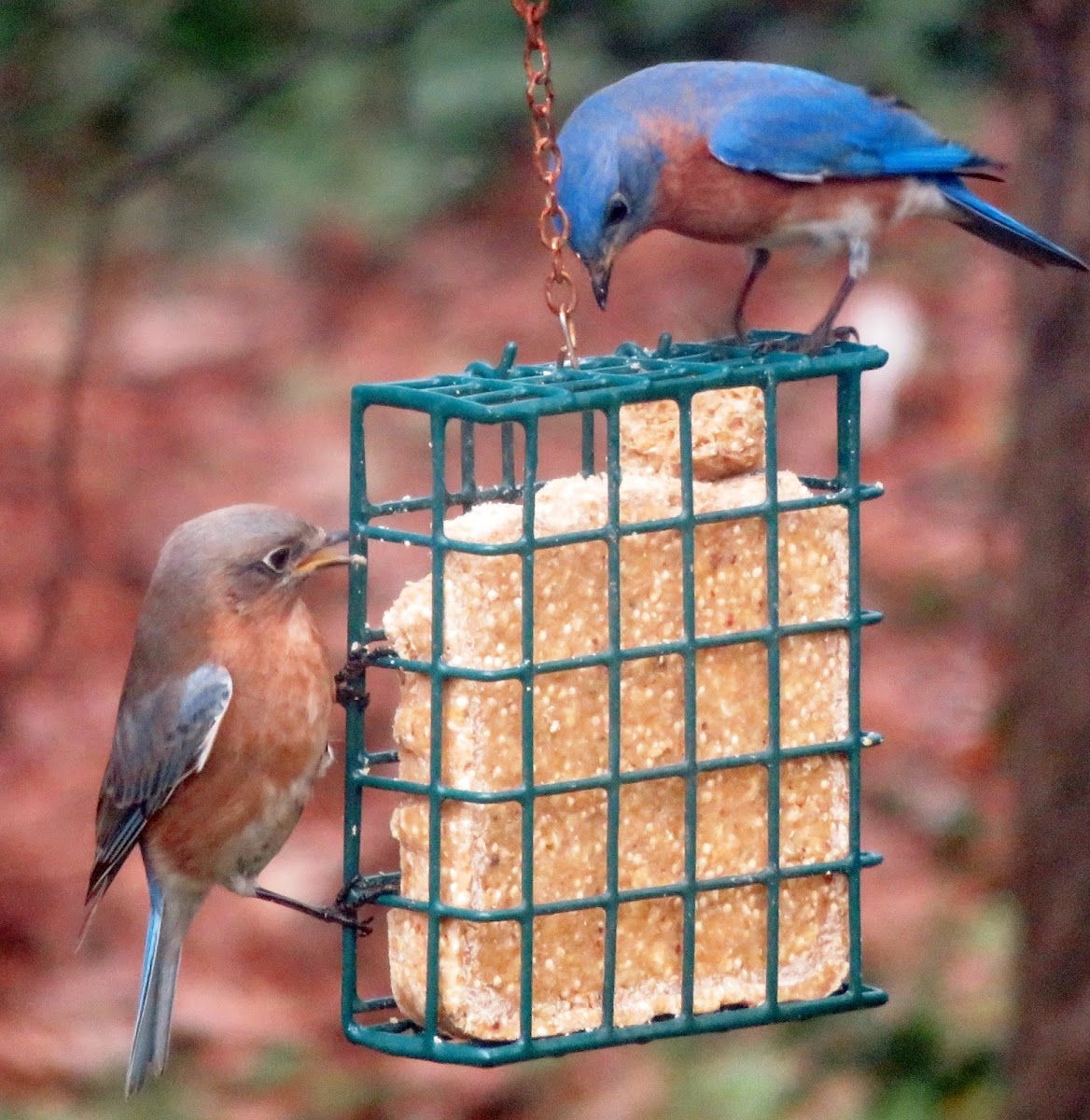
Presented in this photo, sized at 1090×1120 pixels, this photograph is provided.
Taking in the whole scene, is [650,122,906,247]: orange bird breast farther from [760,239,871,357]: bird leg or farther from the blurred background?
[760,239,871,357]: bird leg

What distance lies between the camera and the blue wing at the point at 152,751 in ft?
15.7

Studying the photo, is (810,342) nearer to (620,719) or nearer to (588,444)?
(588,444)

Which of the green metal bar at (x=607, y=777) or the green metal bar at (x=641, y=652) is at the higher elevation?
the green metal bar at (x=641, y=652)

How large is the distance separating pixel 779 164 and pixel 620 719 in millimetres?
1736

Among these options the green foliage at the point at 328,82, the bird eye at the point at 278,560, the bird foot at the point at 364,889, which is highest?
the green foliage at the point at 328,82

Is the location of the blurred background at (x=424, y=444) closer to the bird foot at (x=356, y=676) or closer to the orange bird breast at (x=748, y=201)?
the orange bird breast at (x=748, y=201)

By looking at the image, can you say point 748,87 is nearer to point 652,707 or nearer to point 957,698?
point 652,707

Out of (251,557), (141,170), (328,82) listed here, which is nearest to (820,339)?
(251,557)

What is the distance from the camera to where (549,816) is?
427cm

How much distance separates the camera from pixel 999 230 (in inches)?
209

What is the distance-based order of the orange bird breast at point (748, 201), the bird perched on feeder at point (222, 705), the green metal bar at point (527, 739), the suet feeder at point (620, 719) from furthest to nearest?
the orange bird breast at point (748, 201) → the bird perched on feeder at point (222, 705) → the suet feeder at point (620, 719) → the green metal bar at point (527, 739)

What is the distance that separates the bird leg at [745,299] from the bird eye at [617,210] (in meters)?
0.33

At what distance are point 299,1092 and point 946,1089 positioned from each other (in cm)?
235

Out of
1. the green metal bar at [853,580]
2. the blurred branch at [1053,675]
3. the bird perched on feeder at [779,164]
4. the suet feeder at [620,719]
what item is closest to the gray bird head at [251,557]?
the suet feeder at [620,719]
